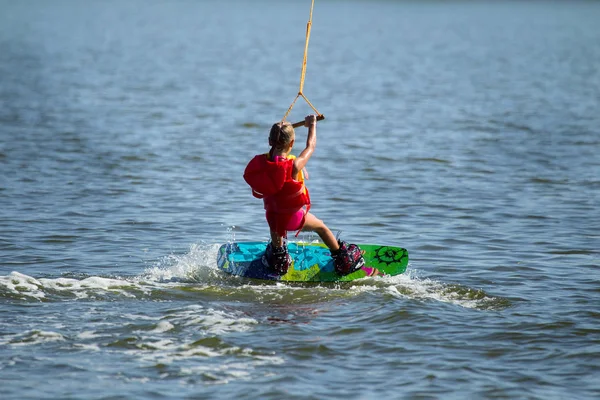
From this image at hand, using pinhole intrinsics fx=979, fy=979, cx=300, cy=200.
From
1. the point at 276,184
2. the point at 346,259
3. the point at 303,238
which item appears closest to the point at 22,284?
the point at 276,184

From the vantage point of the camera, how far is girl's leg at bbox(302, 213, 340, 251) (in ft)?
31.1

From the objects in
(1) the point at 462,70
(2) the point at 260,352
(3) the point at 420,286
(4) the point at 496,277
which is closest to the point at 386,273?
(3) the point at 420,286

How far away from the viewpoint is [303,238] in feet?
39.1

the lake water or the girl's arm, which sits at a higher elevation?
the girl's arm

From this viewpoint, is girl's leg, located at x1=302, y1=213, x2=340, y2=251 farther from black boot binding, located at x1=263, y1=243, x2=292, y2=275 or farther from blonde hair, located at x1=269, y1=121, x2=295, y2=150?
blonde hair, located at x1=269, y1=121, x2=295, y2=150

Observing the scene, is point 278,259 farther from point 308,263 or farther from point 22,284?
point 22,284

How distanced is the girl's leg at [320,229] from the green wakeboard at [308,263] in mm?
222

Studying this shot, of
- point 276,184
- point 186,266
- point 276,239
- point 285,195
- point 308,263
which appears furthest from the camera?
point 186,266

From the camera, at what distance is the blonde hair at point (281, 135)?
355 inches

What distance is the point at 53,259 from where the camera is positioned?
10.5 metres

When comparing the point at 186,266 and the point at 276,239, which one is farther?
the point at 186,266

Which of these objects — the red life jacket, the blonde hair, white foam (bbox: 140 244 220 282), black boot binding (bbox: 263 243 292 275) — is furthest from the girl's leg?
white foam (bbox: 140 244 220 282)

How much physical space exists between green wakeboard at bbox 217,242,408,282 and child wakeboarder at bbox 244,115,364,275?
3.3 inches

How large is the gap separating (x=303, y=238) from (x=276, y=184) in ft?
9.36
